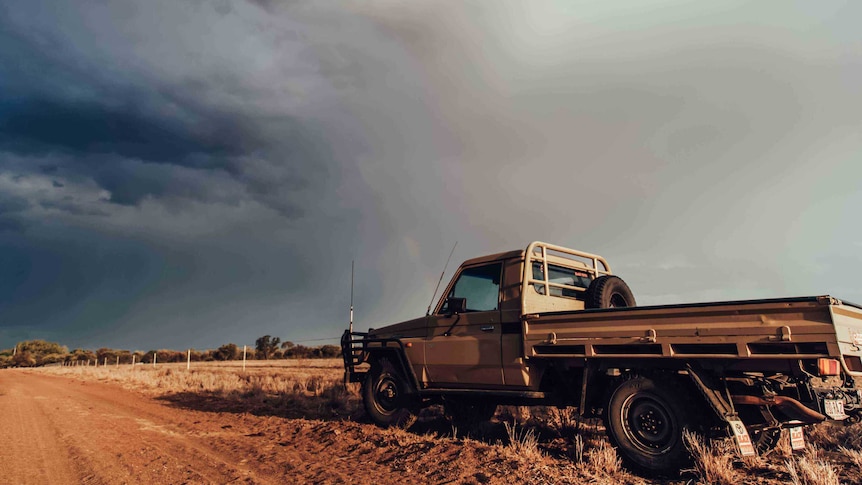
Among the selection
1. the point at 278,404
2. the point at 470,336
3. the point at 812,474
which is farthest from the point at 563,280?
the point at 278,404

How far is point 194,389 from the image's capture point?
18.7m

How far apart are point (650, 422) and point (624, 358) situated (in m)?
0.74

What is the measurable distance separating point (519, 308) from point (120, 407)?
464 inches

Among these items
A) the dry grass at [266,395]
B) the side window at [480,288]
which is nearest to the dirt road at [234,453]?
the dry grass at [266,395]

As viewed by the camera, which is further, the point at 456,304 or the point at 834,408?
the point at 456,304

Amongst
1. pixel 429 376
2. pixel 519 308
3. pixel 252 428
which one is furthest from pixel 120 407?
pixel 519 308

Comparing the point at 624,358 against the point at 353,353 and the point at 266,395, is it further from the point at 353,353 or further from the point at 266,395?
the point at 266,395

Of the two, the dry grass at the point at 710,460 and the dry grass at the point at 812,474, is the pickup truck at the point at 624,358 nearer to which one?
the dry grass at the point at 710,460

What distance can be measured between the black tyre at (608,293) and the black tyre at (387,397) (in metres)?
3.39

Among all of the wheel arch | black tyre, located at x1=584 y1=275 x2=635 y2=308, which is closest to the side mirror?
the wheel arch

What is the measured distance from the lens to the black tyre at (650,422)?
556cm

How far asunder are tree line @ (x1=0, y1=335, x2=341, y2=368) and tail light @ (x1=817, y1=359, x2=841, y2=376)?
169ft

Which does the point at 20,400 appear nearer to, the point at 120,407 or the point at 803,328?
the point at 120,407

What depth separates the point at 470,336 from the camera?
7.86 metres
